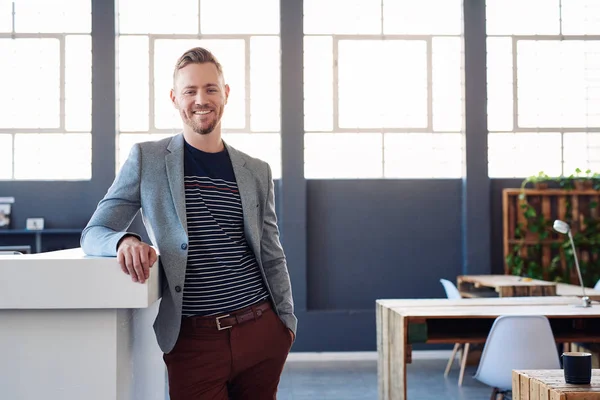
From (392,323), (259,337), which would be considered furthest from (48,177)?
(259,337)

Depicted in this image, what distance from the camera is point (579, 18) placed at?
755cm

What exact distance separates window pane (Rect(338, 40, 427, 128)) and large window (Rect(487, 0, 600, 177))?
0.78 meters

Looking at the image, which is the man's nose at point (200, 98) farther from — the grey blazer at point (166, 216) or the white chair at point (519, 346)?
the white chair at point (519, 346)

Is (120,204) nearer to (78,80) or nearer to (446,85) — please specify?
(78,80)

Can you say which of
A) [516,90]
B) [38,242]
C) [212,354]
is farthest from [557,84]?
[212,354]

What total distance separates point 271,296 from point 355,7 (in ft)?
19.0

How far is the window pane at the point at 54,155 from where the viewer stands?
7121mm

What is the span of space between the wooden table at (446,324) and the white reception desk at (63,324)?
7.92 ft

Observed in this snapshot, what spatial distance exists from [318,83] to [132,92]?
1960mm

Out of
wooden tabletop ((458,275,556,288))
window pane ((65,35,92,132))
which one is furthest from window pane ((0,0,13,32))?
wooden tabletop ((458,275,556,288))

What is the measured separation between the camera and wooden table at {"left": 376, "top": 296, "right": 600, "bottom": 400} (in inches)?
151

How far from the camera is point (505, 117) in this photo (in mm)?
7473

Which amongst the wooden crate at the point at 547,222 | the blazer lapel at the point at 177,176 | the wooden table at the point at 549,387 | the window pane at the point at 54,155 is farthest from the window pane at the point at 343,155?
the blazer lapel at the point at 177,176

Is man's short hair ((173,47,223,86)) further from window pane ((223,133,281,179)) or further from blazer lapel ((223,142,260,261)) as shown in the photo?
window pane ((223,133,281,179))
